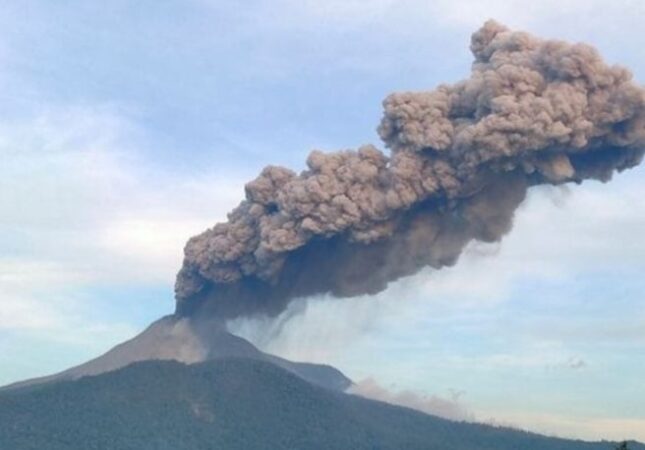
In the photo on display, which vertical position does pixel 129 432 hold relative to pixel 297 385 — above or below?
below

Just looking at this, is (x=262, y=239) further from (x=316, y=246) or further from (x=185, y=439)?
(x=185, y=439)

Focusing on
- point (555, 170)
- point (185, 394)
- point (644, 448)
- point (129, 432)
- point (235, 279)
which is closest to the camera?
Answer: point (555, 170)

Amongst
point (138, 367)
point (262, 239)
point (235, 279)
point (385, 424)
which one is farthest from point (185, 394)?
point (262, 239)

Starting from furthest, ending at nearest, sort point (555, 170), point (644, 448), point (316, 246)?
point (644, 448)
point (316, 246)
point (555, 170)
